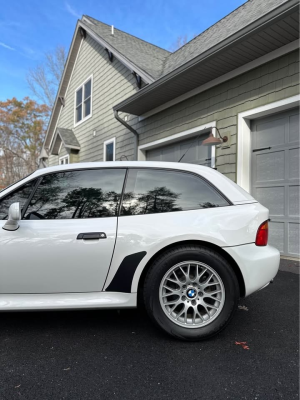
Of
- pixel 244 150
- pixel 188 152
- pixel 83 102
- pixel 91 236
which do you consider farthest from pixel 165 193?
pixel 83 102

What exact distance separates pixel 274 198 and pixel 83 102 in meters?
9.57

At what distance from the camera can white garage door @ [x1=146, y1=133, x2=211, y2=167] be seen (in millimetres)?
6668

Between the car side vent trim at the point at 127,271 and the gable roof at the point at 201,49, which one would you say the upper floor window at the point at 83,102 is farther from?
the car side vent trim at the point at 127,271

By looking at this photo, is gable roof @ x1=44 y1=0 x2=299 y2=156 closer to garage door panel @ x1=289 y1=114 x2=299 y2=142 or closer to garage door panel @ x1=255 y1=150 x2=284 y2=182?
garage door panel @ x1=289 y1=114 x2=299 y2=142

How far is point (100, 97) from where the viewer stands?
11.0 m

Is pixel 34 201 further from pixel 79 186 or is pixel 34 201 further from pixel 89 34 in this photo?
pixel 89 34

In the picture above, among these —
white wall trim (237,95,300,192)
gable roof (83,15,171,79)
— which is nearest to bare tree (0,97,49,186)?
gable roof (83,15,171,79)

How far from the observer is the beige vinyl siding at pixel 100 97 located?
31.3 feet

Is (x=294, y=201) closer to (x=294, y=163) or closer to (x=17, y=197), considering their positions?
(x=294, y=163)

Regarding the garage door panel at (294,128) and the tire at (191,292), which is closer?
the tire at (191,292)

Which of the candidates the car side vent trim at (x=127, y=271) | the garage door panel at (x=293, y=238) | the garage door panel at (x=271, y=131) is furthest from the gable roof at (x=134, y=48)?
the car side vent trim at (x=127, y=271)

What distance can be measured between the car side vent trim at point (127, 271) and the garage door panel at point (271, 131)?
4.11m

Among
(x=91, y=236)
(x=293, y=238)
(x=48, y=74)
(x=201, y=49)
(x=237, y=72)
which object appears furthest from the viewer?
(x=48, y=74)

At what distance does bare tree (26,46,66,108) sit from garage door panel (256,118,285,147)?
21630 mm
